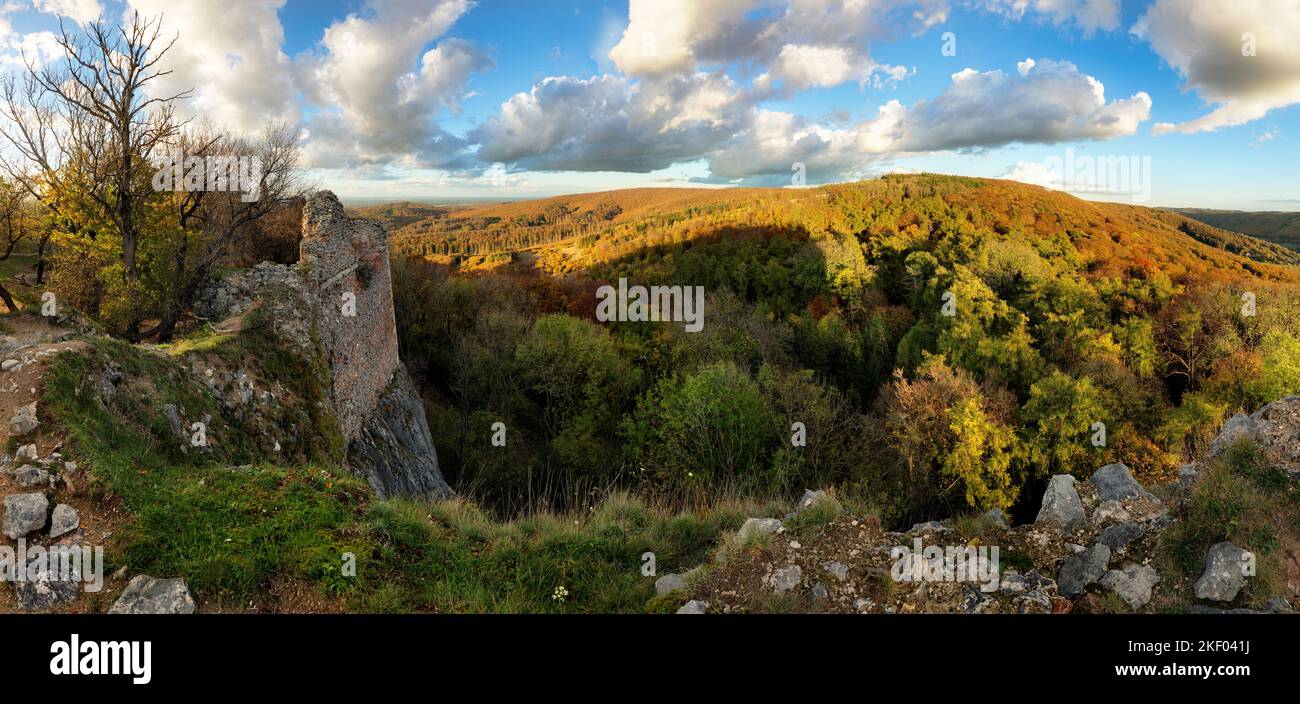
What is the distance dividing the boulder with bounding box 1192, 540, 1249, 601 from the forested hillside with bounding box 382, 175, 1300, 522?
402 cm

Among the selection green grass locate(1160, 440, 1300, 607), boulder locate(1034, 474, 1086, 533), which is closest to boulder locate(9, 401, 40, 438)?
boulder locate(1034, 474, 1086, 533)

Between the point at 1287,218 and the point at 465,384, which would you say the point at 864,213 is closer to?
the point at 465,384

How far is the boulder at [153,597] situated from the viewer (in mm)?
4688

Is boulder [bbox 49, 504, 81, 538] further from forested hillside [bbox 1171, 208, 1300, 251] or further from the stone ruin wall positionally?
forested hillside [bbox 1171, 208, 1300, 251]

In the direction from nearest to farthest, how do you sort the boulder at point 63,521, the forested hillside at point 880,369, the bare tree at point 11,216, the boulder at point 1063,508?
the boulder at point 63,521 < the boulder at point 1063,508 < the bare tree at point 11,216 < the forested hillside at point 880,369

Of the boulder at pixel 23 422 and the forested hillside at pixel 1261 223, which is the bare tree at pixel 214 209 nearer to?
the boulder at pixel 23 422

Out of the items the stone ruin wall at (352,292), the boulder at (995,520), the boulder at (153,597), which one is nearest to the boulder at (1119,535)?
the boulder at (995,520)

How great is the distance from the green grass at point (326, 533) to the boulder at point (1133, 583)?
3788mm

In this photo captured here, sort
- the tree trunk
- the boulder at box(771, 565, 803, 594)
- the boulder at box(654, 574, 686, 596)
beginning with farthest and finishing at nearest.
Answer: the tree trunk
the boulder at box(654, 574, 686, 596)
the boulder at box(771, 565, 803, 594)

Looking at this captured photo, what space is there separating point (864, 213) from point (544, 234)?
229ft

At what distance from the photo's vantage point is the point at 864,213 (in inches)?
2707

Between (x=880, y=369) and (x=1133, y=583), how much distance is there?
33.3m

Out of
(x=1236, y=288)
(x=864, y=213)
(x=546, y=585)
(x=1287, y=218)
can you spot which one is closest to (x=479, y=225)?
(x=864, y=213)

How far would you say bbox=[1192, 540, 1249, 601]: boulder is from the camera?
478 cm
